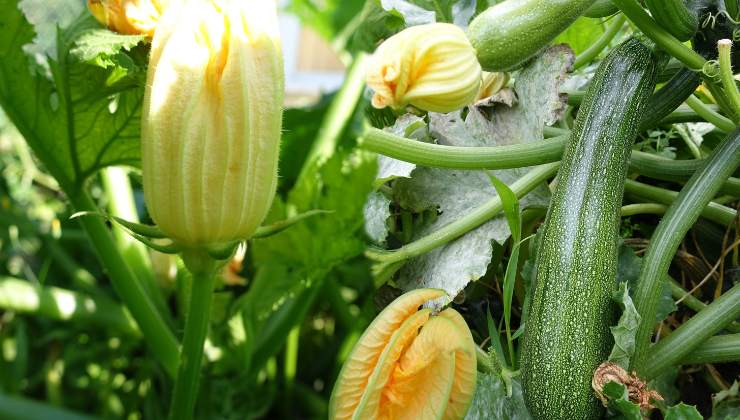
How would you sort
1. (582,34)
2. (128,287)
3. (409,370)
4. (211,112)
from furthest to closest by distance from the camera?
(582,34) → (128,287) → (409,370) → (211,112)

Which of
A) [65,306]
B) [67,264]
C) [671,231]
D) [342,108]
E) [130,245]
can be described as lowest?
[67,264]

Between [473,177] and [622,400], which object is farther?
[473,177]

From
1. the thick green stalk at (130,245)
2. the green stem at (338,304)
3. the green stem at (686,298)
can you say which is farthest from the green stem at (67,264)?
the green stem at (686,298)

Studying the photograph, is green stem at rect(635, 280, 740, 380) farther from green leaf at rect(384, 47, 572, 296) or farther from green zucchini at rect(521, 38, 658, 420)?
green leaf at rect(384, 47, 572, 296)

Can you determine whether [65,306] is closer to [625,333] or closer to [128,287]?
[128,287]

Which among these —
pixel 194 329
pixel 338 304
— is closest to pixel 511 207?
pixel 194 329

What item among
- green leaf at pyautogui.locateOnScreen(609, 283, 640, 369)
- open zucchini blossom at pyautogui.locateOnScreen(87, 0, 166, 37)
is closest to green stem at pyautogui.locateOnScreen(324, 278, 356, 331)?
open zucchini blossom at pyautogui.locateOnScreen(87, 0, 166, 37)

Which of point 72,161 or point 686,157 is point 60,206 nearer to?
point 72,161

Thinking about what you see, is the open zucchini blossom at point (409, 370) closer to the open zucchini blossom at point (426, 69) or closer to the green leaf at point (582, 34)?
the open zucchini blossom at point (426, 69)
